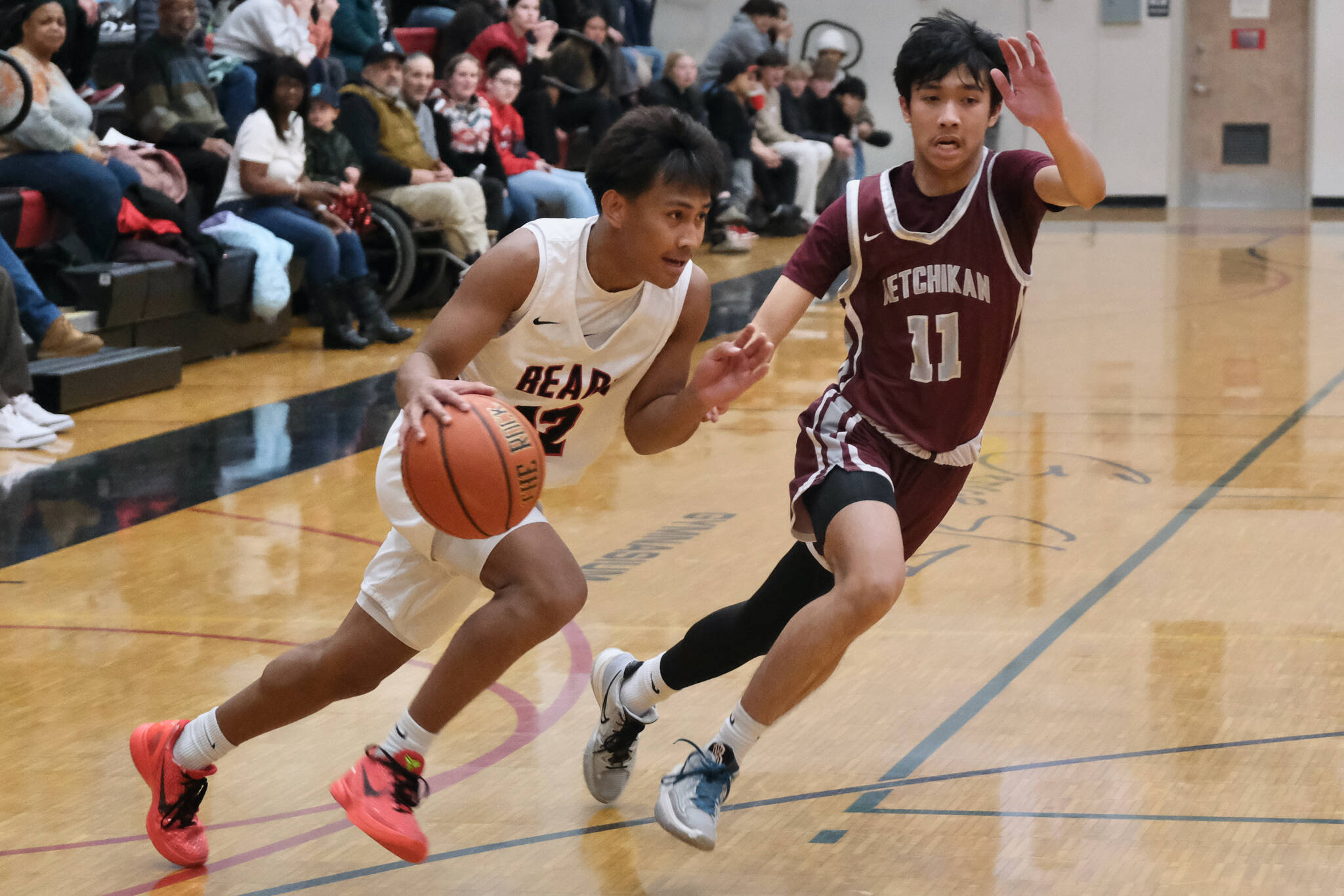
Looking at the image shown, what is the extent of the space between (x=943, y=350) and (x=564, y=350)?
653 mm

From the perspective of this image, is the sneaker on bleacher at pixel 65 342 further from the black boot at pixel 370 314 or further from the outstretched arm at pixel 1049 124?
the outstretched arm at pixel 1049 124

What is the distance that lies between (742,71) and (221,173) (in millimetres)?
6531

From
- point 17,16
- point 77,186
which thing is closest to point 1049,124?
point 77,186

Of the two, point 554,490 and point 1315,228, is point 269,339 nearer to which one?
point 554,490

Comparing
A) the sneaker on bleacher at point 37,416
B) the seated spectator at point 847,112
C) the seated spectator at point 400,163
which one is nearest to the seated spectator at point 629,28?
the seated spectator at point 847,112

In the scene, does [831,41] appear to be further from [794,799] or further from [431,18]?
[794,799]

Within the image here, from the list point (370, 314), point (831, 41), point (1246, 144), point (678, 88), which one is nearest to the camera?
point (370, 314)

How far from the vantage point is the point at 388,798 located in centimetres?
241

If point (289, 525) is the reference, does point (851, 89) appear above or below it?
above

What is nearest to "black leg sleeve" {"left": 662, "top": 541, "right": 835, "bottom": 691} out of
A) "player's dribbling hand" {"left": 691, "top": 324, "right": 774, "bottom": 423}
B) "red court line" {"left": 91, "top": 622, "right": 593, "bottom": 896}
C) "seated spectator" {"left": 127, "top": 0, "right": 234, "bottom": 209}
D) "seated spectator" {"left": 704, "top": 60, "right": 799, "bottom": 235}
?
"player's dribbling hand" {"left": 691, "top": 324, "right": 774, "bottom": 423}

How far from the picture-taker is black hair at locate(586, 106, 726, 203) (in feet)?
8.47

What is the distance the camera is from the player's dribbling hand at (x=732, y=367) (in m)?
2.58

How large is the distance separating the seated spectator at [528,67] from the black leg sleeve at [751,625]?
8.12 m

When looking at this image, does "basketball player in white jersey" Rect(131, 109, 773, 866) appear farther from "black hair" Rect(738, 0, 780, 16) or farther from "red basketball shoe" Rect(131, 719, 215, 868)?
"black hair" Rect(738, 0, 780, 16)
